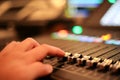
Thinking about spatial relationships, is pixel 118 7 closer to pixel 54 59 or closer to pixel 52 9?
pixel 54 59

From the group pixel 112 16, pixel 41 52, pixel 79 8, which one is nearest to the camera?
pixel 41 52

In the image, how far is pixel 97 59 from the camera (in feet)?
2.11

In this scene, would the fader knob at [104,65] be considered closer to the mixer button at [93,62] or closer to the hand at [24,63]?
the mixer button at [93,62]

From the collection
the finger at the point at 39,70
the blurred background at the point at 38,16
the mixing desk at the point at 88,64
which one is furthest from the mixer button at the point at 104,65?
the blurred background at the point at 38,16

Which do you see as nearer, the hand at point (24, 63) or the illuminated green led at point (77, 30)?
the hand at point (24, 63)

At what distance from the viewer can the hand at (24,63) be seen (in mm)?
605

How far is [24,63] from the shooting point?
0.64 m

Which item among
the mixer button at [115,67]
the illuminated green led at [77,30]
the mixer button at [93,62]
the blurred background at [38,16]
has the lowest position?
the mixer button at [115,67]

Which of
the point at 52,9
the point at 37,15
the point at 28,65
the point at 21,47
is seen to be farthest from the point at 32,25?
the point at 28,65

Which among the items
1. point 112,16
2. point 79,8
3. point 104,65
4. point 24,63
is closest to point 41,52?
point 24,63

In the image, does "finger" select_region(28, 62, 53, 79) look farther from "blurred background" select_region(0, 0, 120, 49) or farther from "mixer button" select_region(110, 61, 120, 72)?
"blurred background" select_region(0, 0, 120, 49)

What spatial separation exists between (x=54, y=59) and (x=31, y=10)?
1025 mm

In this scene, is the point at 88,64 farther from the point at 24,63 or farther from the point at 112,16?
the point at 112,16

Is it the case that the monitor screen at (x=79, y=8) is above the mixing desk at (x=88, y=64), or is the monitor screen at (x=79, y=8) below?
above
